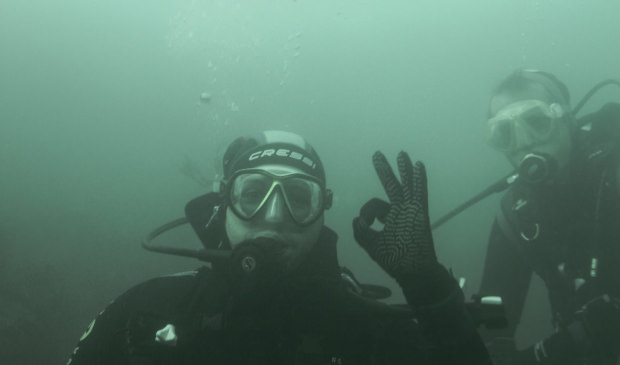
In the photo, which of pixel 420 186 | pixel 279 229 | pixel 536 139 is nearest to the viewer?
pixel 420 186

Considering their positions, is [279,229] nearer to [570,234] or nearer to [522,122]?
[570,234]

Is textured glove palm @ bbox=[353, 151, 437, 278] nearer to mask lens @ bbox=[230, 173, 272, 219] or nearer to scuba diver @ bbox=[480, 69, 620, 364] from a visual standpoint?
mask lens @ bbox=[230, 173, 272, 219]

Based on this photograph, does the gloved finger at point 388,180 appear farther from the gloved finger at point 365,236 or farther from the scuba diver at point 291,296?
the gloved finger at point 365,236

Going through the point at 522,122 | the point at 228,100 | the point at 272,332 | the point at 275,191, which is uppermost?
the point at 228,100

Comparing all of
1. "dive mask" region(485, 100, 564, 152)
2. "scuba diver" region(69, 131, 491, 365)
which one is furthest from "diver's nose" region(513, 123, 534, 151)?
"scuba diver" region(69, 131, 491, 365)

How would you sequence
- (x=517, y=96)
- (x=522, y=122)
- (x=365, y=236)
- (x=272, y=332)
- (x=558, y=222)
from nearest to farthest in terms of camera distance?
(x=365, y=236)
(x=272, y=332)
(x=558, y=222)
(x=522, y=122)
(x=517, y=96)

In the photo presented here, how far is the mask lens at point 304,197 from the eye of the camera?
8.46 feet

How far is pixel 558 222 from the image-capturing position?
12.5 ft

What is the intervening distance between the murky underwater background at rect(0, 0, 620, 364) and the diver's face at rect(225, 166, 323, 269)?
14501 millimetres

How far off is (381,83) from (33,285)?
4340 centimetres

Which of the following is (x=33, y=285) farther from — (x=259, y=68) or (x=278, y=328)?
(x=259, y=68)

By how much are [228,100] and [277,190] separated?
31.1 metres

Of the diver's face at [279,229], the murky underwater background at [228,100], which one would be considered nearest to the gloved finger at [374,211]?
the diver's face at [279,229]

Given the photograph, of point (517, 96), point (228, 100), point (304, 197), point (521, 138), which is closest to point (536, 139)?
point (521, 138)
